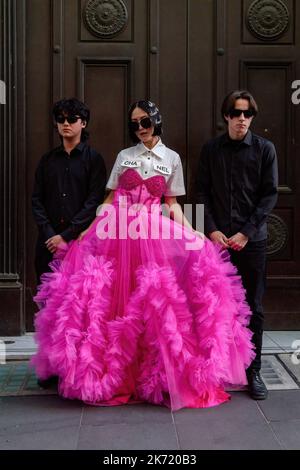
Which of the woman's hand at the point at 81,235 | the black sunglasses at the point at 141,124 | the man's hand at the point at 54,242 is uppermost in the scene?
the black sunglasses at the point at 141,124

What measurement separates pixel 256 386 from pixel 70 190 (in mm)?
1928

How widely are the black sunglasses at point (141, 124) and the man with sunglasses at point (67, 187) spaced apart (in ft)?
1.20

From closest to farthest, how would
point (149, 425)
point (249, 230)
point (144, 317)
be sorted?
point (149, 425) → point (144, 317) → point (249, 230)

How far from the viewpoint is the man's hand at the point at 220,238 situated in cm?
416

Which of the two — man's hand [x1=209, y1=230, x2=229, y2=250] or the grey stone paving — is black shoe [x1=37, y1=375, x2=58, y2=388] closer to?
the grey stone paving

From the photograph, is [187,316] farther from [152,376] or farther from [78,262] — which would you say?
[78,262]

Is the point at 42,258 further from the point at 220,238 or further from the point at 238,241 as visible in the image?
the point at 238,241

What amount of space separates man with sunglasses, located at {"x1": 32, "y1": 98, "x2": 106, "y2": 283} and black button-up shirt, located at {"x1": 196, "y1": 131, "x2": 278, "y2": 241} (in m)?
0.86

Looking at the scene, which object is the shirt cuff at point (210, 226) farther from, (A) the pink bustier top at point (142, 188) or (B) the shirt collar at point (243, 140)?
(B) the shirt collar at point (243, 140)

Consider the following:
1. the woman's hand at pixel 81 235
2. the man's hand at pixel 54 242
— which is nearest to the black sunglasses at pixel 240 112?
the woman's hand at pixel 81 235

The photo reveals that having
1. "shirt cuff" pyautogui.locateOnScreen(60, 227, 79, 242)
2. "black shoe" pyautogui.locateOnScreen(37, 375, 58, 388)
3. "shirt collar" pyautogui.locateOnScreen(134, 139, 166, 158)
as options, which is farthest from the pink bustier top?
"black shoe" pyautogui.locateOnScreen(37, 375, 58, 388)

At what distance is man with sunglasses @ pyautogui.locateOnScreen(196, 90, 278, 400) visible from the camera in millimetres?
4172

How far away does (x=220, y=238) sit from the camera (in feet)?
13.7

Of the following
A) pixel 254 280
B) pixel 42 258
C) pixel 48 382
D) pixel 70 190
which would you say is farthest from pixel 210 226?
pixel 48 382
